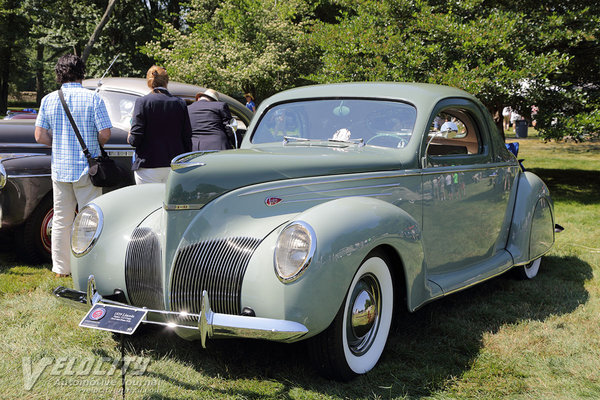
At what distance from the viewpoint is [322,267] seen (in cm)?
269

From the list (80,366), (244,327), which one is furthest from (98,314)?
(244,327)

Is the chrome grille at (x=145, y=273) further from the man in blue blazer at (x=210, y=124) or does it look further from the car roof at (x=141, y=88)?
the car roof at (x=141, y=88)

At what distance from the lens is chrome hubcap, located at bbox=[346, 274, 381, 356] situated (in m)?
3.03

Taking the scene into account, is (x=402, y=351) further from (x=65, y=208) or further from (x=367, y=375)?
(x=65, y=208)

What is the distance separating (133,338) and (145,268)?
78 cm

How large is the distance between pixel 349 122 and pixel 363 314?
1.55m

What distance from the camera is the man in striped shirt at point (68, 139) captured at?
4.59 metres

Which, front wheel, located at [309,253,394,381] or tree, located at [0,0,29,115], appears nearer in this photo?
front wheel, located at [309,253,394,381]

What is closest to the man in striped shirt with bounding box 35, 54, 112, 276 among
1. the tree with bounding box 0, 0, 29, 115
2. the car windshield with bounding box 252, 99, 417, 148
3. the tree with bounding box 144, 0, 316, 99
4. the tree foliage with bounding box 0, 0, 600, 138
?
the car windshield with bounding box 252, 99, 417, 148

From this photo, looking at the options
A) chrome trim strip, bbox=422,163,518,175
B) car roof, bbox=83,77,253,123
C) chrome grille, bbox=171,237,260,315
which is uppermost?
car roof, bbox=83,77,253,123

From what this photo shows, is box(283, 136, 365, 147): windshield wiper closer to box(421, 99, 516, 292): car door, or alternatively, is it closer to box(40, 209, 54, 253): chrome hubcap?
box(421, 99, 516, 292): car door

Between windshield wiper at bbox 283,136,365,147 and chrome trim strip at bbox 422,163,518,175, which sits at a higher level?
windshield wiper at bbox 283,136,365,147

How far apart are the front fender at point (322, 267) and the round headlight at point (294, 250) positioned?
0.03 metres

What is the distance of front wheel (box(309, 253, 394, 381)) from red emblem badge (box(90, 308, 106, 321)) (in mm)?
1082
